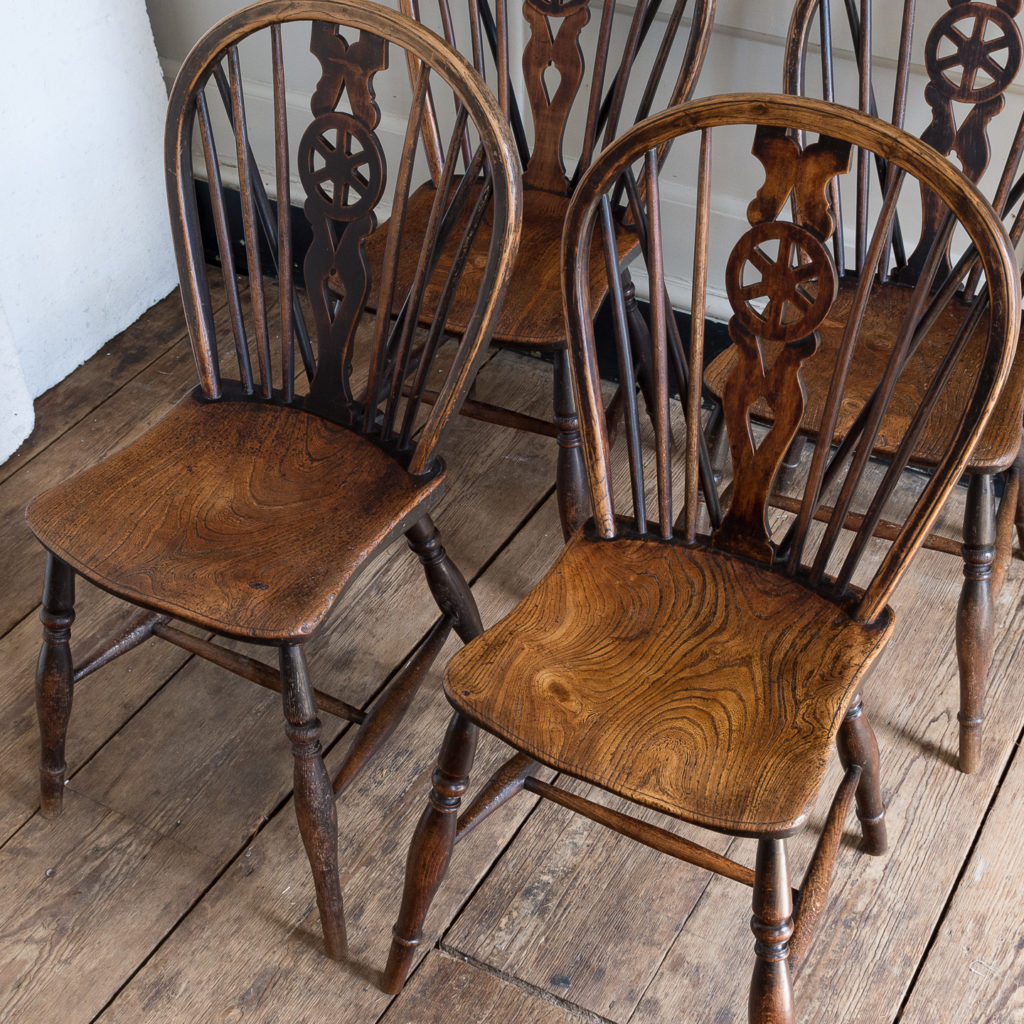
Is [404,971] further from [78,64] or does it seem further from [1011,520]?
[78,64]

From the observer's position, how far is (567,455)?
5.84ft

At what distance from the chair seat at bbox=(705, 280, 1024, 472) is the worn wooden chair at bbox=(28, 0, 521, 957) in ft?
1.30

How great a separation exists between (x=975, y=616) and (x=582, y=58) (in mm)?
968

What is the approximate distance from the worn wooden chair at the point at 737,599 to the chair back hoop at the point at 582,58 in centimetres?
43

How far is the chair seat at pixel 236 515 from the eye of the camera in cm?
127

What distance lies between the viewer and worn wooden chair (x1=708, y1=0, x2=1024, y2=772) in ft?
4.74

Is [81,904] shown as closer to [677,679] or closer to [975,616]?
[677,679]

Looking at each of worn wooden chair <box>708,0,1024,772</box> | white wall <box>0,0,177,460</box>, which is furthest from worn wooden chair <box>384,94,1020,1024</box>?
white wall <box>0,0,177,460</box>

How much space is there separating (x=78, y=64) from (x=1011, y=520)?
180 centimetres

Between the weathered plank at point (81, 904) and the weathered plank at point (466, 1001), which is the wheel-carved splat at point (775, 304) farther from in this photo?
the weathered plank at point (81, 904)

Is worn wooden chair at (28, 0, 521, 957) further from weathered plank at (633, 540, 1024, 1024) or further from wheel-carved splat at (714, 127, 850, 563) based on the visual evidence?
weathered plank at (633, 540, 1024, 1024)

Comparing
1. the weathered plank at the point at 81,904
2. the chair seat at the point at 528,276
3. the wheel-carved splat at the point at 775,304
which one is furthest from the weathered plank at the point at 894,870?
the chair seat at the point at 528,276

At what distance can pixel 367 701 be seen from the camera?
1.76m

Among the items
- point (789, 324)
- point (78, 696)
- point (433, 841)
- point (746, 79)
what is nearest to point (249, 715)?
point (78, 696)
